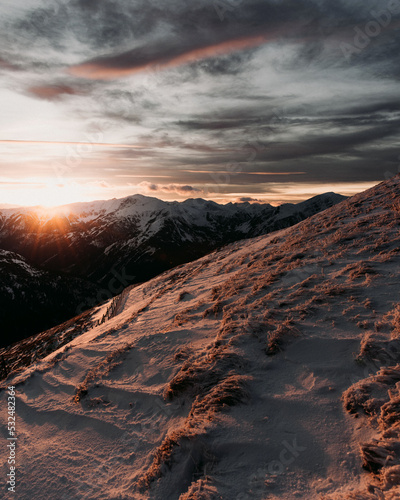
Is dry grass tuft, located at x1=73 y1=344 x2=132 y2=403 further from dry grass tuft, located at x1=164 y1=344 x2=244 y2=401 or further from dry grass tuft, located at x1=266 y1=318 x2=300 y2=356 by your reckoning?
dry grass tuft, located at x1=266 y1=318 x2=300 y2=356

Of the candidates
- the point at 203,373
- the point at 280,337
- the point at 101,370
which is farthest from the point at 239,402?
the point at 101,370

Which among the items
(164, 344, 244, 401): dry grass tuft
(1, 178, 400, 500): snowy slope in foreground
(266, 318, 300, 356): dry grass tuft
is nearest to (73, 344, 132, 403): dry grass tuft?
(1, 178, 400, 500): snowy slope in foreground

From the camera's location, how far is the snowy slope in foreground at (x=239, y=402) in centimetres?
413

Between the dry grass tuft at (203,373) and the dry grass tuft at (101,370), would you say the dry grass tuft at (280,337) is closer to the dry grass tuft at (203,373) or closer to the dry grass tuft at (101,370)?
the dry grass tuft at (203,373)

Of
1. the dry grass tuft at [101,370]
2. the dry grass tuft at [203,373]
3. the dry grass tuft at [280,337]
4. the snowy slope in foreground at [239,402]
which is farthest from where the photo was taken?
the dry grass tuft at [101,370]

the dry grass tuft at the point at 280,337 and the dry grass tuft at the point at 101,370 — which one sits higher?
the dry grass tuft at the point at 280,337

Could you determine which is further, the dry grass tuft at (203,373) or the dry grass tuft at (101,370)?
the dry grass tuft at (101,370)

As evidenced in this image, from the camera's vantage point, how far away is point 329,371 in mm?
5586

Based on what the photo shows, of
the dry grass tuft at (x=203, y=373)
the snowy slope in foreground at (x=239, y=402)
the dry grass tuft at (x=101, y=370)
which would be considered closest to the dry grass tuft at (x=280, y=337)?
the snowy slope in foreground at (x=239, y=402)

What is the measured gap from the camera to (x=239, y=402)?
17.8 feet

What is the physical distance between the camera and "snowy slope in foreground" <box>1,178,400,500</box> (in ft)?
13.6

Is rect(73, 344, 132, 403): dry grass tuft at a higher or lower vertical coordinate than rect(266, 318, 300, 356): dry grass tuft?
lower

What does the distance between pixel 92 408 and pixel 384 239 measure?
12662mm

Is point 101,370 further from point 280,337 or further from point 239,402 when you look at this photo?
point 280,337
